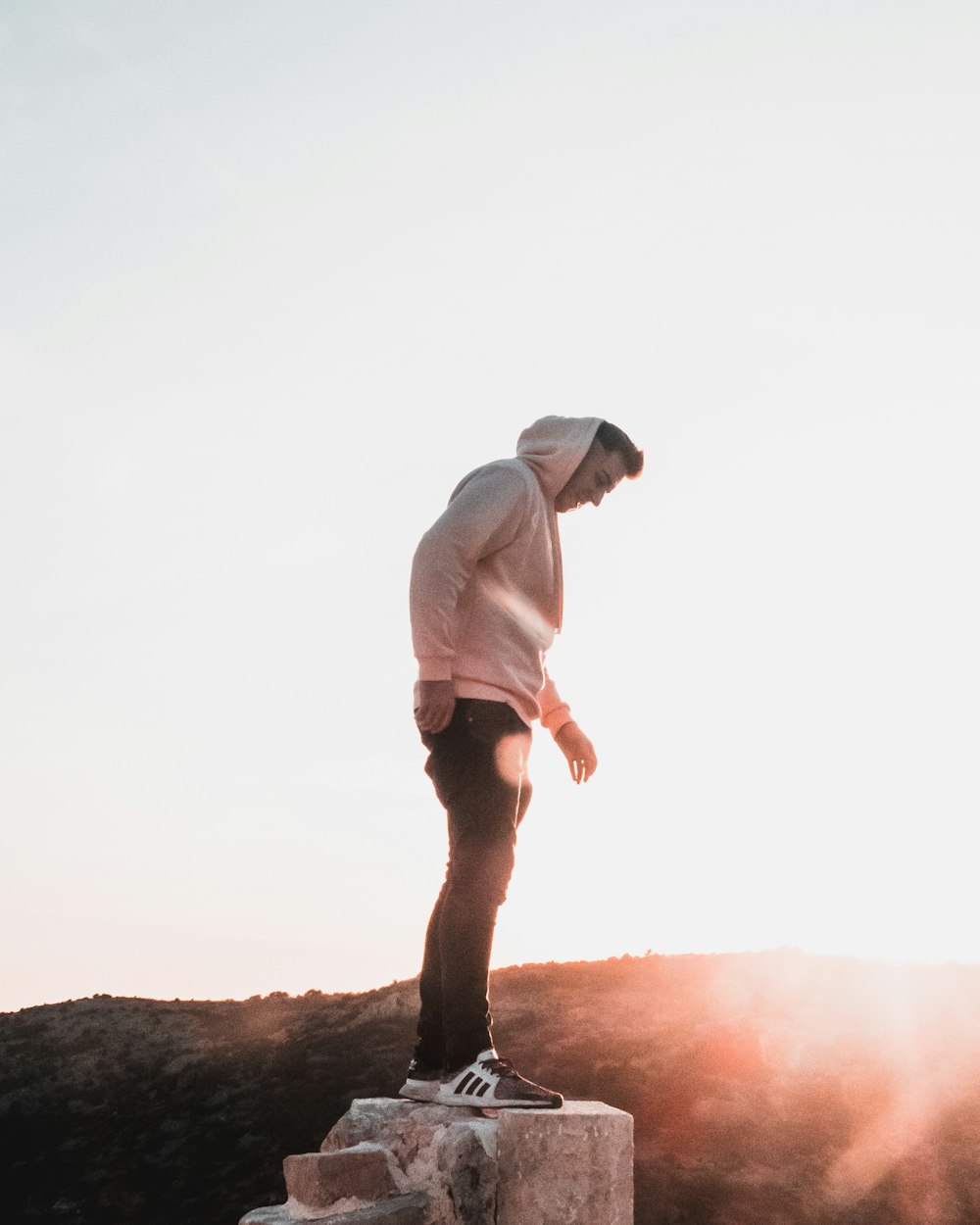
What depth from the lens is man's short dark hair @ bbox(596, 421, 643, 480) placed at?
3.51 meters

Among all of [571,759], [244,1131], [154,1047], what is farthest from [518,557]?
[154,1047]

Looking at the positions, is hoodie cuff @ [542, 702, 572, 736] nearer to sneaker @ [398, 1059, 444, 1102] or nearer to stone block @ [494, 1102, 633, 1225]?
sneaker @ [398, 1059, 444, 1102]

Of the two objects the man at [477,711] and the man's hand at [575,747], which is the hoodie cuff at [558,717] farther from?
the man at [477,711]

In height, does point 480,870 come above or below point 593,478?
below

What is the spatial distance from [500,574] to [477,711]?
47 cm

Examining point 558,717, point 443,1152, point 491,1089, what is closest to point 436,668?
point 558,717

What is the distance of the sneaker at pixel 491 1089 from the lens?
284cm

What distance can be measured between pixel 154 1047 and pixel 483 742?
22107mm

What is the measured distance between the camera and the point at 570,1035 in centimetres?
1530

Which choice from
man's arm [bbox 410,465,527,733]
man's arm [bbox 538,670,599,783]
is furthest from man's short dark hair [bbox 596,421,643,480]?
man's arm [bbox 538,670,599,783]

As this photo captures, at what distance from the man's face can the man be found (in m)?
0.05

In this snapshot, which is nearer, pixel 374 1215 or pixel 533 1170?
pixel 374 1215

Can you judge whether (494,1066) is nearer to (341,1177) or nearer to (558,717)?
(341,1177)

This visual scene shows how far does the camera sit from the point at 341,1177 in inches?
115
